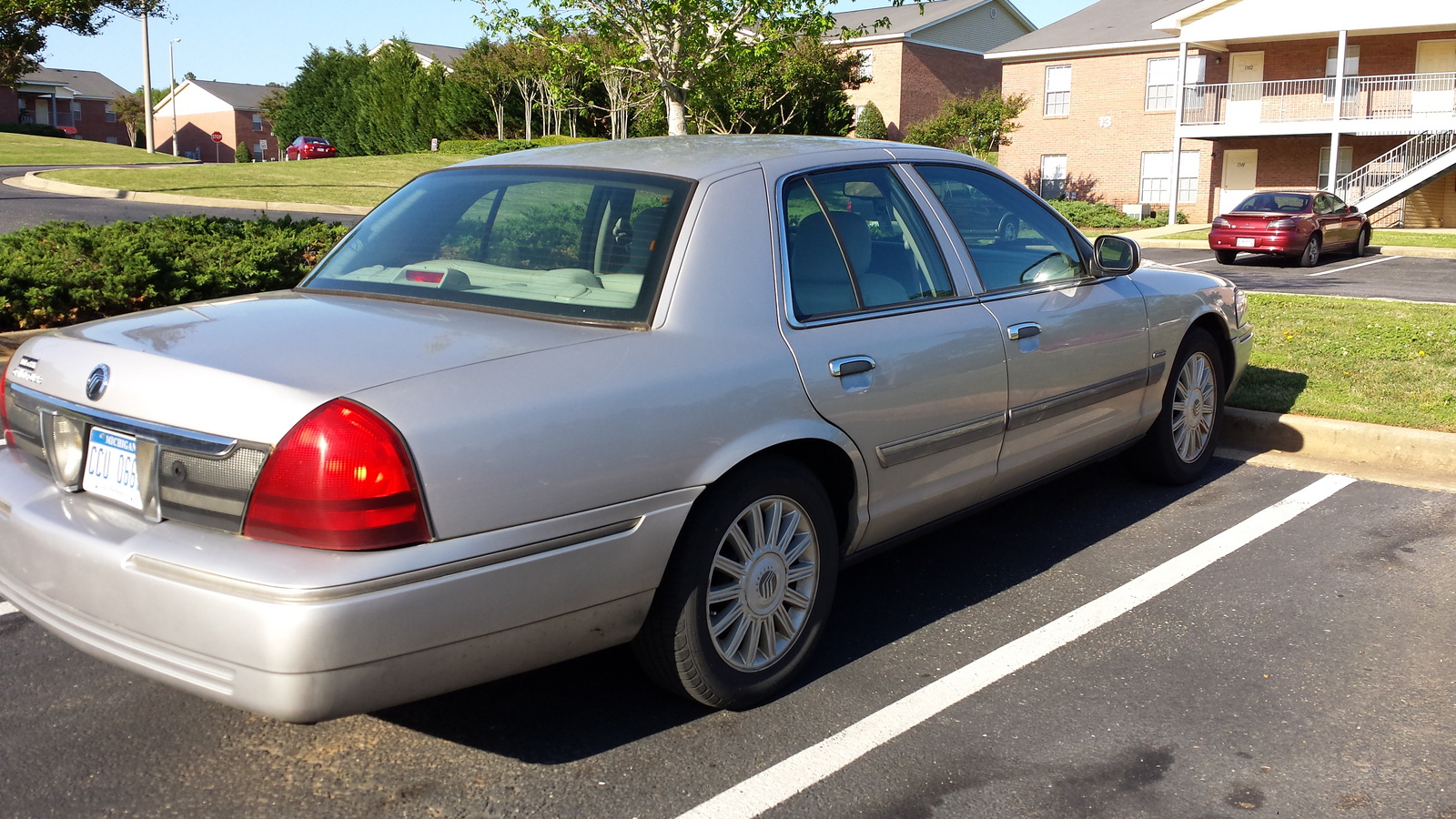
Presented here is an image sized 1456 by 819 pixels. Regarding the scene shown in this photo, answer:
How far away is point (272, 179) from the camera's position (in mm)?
30469

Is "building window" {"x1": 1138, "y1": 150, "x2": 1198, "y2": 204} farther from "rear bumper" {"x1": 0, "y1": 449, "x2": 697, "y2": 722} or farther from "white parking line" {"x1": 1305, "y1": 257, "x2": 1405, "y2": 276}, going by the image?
"rear bumper" {"x1": 0, "y1": 449, "x2": 697, "y2": 722}

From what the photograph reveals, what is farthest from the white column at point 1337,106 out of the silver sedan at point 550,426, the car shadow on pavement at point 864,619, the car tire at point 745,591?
the car tire at point 745,591

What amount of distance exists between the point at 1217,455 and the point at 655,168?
13.7ft

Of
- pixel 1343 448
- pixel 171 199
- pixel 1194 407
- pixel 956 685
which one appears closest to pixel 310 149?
pixel 171 199

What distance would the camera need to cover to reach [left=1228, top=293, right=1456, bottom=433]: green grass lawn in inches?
271

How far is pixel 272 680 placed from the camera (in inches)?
105

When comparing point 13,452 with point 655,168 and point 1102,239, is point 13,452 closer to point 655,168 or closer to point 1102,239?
point 655,168

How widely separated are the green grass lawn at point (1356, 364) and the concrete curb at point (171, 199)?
18.3 m

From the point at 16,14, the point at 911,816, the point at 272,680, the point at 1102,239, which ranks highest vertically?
the point at 16,14

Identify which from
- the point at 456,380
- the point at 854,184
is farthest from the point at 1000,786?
the point at 854,184

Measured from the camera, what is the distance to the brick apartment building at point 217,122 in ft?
284

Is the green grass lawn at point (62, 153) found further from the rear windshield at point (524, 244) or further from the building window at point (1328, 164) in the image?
the rear windshield at point (524, 244)

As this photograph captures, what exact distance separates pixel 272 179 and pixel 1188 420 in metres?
28.6

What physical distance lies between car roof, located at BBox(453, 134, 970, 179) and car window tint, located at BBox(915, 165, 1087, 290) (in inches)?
6.7
